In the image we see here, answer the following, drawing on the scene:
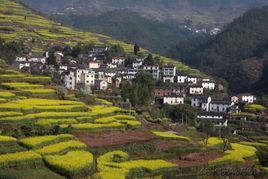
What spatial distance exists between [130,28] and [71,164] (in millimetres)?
148276

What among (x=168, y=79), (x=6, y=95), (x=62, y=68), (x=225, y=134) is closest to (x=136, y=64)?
(x=168, y=79)

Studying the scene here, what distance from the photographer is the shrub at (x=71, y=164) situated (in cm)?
2741

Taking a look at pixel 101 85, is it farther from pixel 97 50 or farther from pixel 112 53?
pixel 97 50

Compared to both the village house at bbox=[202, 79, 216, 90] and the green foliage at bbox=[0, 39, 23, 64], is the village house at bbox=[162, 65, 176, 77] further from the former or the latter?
the green foliage at bbox=[0, 39, 23, 64]

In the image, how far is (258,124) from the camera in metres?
58.0

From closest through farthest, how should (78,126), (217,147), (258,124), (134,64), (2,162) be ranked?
1. (2,162)
2. (78,126)
3. (217,147)
4. (258,124)
5. (134,64)

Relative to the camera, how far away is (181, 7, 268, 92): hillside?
99812 mm

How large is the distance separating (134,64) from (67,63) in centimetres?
1083

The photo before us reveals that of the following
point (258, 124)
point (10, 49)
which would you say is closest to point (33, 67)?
point (10, 49)

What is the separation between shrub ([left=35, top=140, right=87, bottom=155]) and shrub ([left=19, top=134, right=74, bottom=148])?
0.37 meters

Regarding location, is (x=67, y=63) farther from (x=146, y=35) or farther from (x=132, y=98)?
(x=146, y=35)

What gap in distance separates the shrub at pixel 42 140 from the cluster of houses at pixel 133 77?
24184 millimetres

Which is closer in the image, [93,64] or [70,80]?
[70,80]

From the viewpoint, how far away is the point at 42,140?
31125 mm
